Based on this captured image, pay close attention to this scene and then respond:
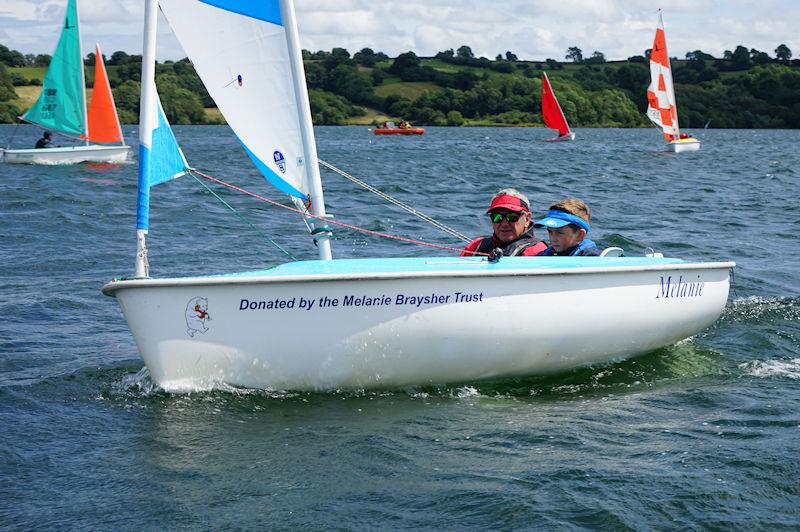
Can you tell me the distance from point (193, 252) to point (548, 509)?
405 inches

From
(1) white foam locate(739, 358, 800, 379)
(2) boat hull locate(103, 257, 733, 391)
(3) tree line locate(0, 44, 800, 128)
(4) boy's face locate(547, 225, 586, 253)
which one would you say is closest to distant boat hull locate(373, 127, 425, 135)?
(3) tree line locate(0, 44, 800, 128)

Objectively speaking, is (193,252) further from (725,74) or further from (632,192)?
(725,74)

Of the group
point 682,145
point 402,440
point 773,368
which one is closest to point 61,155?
point 773,368

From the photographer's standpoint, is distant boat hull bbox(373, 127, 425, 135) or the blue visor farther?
distant boat hull bbox(373, 127, 425, 135)

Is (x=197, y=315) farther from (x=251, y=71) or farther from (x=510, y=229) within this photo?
(x=510, y=229)

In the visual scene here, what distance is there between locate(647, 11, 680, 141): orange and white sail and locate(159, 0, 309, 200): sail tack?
46.0 metres

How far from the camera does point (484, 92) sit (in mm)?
133125

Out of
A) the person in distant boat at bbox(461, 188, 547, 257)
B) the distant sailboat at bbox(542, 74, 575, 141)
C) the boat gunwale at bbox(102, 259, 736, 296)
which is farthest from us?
the distant sailboat at bbox(542, 74, 575, 141)

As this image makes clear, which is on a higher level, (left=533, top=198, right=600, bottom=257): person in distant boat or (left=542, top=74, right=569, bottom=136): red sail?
(left=542, top=74, right=569, bottom=136): red sail

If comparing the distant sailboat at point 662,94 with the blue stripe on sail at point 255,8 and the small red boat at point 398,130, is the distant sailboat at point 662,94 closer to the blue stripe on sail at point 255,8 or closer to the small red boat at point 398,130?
the small red boat at point 398,130

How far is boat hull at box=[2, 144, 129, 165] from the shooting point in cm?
3341

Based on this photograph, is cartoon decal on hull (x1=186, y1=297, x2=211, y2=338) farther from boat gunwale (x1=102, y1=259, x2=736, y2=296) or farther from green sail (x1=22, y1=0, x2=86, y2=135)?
green sail (x1=22, y1=0, x2=86, y2=135)

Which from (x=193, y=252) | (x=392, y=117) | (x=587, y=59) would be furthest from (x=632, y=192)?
(x=587, y=59)

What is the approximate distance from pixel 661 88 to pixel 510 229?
47.0 metres
